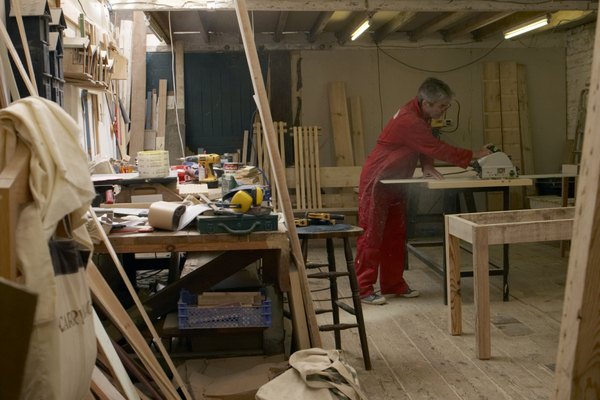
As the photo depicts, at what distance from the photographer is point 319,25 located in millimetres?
8086

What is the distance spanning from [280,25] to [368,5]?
195cm

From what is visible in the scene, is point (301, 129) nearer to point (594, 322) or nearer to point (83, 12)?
point (83, 12)

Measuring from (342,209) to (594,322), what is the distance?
7.18 meters

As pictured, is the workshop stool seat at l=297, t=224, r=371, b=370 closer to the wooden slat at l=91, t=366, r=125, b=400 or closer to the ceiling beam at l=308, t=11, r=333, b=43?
the wooden slat at l=91, t=366, r=125, b=400

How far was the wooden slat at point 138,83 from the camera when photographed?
7949 mm

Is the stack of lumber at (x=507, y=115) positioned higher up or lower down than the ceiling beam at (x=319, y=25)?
lower down

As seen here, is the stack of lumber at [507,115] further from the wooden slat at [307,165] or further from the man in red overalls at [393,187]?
the man in red overalls at [393,187]

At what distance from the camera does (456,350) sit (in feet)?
13.6

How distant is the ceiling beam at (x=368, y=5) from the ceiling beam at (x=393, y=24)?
2.43 feet

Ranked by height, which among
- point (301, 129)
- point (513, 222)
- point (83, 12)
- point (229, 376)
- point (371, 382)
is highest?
point (83, 12)

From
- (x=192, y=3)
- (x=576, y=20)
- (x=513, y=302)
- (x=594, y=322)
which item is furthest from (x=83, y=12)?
(x=576, y=20)

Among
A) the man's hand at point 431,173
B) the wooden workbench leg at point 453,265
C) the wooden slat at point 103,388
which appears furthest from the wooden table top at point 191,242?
the man's hand at point 431,173

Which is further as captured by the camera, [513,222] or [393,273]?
[393,273]

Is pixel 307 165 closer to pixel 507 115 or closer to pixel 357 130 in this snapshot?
pixel 357 130
